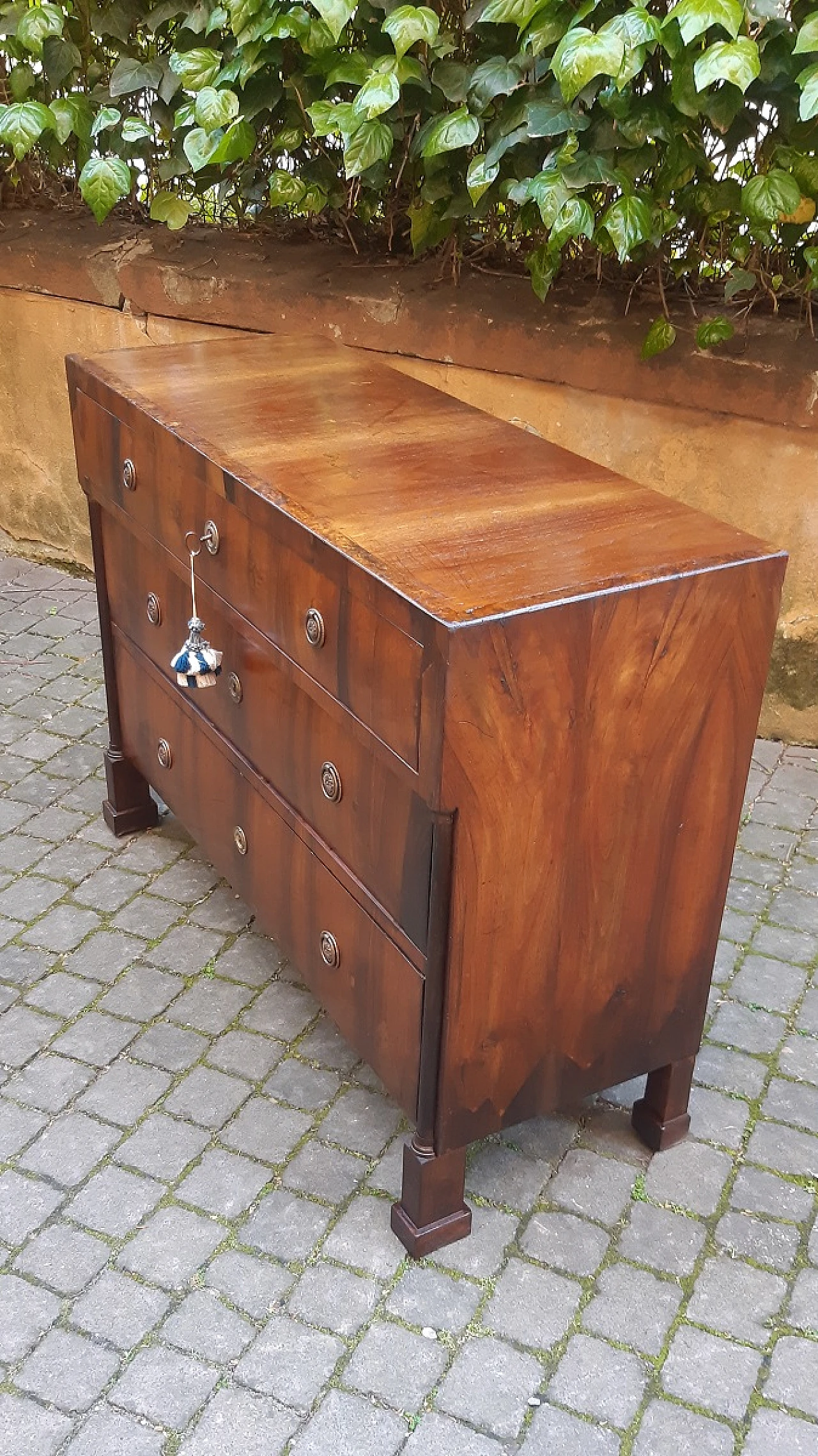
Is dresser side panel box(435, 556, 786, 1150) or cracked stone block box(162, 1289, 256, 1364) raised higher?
dresser side panel box(435, 556, 786, 1150)

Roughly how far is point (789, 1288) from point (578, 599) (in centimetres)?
136

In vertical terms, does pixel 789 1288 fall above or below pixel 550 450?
below

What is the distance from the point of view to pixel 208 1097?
265cm

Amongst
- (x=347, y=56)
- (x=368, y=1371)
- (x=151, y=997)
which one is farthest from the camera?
(x=347, y=56)

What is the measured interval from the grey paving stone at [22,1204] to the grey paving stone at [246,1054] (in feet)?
1.48

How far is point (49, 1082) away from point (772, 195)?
2735 millimetres

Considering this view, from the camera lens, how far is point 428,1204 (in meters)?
2.28

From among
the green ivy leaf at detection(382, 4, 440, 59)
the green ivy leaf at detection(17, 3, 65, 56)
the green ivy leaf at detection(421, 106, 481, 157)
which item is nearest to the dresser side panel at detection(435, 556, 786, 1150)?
the green ivy leaf at detection(421, 106, 481, 157)

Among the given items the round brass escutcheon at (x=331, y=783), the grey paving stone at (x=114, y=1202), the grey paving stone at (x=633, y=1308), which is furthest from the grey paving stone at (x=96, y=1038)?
the grey paving stone at (x=633, y=1308)

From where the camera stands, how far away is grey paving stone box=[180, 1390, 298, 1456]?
1980 millimetres

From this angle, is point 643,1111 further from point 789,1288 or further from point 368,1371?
point 368,1371

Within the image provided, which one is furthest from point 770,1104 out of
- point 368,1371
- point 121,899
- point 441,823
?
point 121,899

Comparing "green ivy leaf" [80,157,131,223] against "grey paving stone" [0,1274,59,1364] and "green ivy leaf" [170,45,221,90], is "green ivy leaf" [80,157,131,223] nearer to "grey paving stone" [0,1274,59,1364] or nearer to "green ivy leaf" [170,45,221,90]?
"green ivy leaf" [170,45,221,90]

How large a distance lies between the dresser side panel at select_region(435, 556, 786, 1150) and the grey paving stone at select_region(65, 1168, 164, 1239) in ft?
2.06
